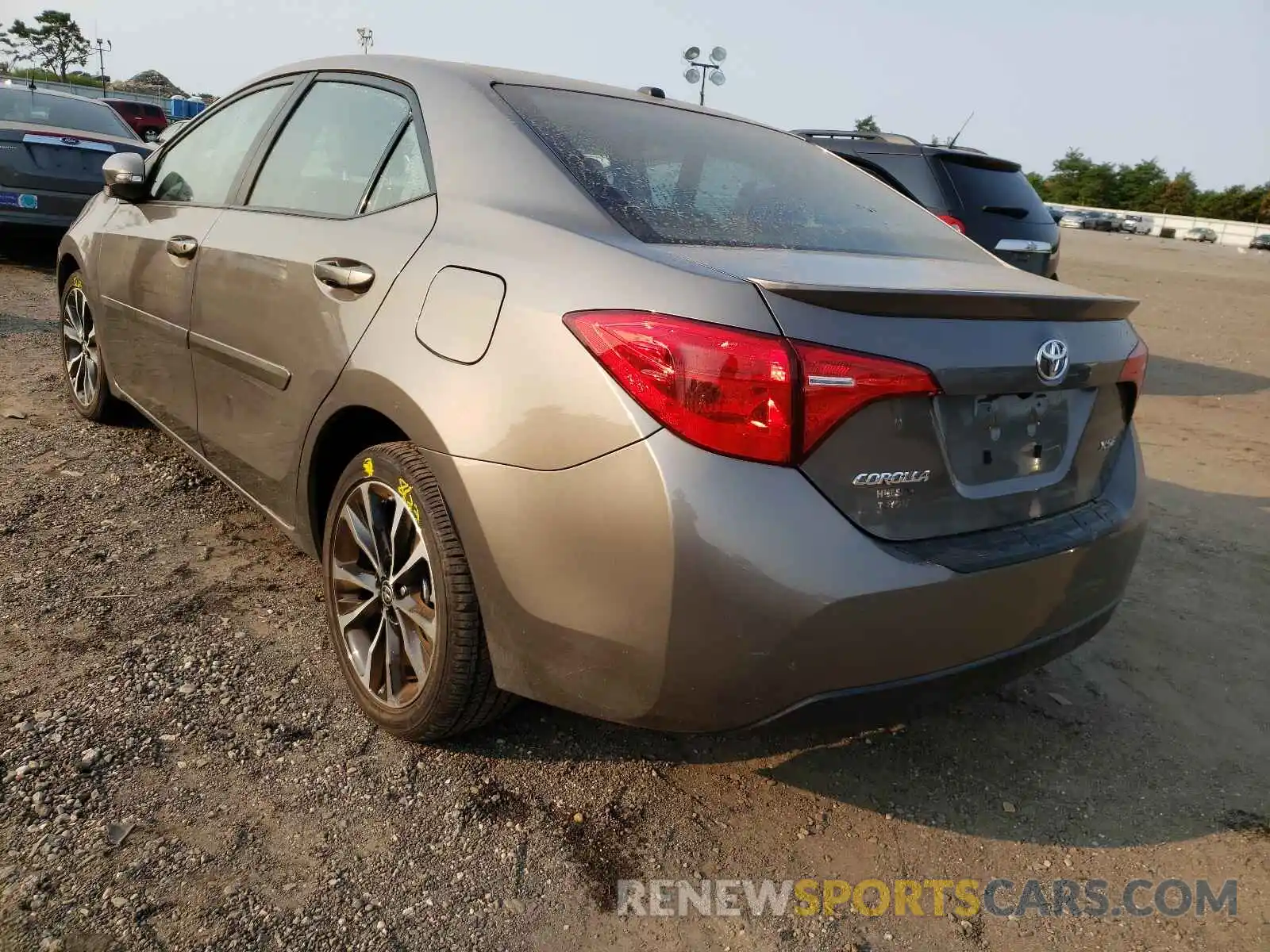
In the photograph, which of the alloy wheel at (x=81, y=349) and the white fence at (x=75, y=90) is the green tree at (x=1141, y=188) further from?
the alloy wheel at (x=81, y=349)

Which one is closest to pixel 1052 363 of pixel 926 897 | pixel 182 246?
pixel 926 897

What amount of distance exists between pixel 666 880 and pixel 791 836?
0.34m

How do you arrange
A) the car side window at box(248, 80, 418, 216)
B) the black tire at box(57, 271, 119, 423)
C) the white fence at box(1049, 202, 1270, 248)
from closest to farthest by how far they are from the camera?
the car side window at box(248, 80, 418, 216) → the black tire at box(57, 271, 119, 423) → the white fence at box(1049, 202, 1270, 248)

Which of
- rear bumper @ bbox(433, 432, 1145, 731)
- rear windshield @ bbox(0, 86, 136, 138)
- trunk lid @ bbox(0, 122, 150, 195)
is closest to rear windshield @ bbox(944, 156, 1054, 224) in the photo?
rear bumper @ bbox(433, 432, 1145, 731)

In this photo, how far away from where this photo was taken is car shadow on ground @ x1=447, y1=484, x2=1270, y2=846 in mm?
2355

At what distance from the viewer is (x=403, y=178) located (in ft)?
8.07

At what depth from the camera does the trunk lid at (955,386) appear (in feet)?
5.82

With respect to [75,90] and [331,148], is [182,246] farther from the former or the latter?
[75,90]

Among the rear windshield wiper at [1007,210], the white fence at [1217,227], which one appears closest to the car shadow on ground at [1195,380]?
the rear windshield wiper at [1007,210]

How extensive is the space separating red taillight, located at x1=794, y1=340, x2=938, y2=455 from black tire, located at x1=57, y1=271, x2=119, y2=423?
3.54m

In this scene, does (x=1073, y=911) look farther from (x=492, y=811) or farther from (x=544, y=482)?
(x=544, y=482)

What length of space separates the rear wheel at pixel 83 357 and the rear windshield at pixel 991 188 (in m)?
5.41

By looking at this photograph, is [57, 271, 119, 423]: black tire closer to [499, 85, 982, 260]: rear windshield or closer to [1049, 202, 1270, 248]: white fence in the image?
[499, 85, 982, 260]: rear windshield

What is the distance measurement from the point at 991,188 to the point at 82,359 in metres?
5.86
